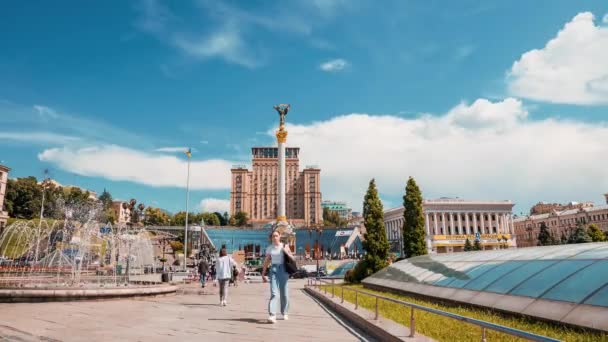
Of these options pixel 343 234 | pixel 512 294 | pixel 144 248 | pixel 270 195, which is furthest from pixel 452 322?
pixel 270 195

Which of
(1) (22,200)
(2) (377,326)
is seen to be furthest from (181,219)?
(2) (377,326)

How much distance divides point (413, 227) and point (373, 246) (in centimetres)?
413

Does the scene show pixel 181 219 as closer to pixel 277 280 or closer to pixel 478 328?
pixel 277 280

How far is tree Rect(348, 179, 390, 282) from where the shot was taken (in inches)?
1064

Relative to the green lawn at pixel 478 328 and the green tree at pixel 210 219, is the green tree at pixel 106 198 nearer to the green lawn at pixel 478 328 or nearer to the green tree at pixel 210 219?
the green tree at pixel 210 219

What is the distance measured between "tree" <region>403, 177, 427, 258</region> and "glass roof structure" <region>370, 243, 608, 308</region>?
1140 centimetres

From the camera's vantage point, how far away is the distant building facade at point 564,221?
4213 inches

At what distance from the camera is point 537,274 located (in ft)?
35.4

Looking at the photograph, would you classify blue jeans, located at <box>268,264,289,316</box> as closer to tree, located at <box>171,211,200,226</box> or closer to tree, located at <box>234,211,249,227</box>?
tree, located at <box>171,211,200,226</box>

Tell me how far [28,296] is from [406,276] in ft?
49.2

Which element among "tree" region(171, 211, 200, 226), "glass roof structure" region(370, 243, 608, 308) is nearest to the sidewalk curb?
"glass roof structure" region(370, 243, 608, 308)

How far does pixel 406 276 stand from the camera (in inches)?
749

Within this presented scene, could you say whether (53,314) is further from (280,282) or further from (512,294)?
(512,294)

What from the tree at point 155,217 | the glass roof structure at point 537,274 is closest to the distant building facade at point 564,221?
the glass roof structure at point 537,274
